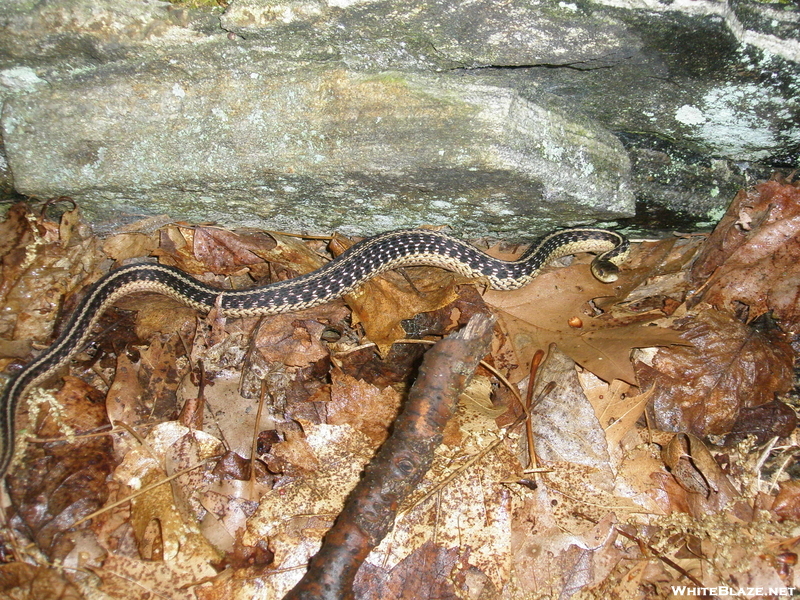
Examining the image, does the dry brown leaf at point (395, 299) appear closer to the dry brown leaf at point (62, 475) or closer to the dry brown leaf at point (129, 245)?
the dry brown leaf at point (129, 245)

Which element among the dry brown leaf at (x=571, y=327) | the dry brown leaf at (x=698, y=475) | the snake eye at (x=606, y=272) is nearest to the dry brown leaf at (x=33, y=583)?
Result: the dry brown leaf at (x=571, y=327)

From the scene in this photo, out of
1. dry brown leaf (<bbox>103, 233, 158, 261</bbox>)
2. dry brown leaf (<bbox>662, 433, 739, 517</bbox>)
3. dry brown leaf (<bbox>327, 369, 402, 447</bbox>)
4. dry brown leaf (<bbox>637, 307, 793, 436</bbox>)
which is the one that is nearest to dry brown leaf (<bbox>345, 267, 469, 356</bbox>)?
dry brown leaf (<bbox>327, 369, 402, 447</bbox>)

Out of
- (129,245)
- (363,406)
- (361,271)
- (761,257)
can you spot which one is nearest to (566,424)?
(363,406)

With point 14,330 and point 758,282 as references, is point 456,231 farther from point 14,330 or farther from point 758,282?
point 14,330

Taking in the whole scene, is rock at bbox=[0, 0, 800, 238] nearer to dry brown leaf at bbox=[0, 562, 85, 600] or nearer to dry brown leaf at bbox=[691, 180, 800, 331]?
dry brown leaf at bbox=[691, 180, 800, 331]

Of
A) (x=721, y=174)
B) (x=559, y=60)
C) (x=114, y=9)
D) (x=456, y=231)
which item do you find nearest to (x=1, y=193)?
(x=114, y=9)

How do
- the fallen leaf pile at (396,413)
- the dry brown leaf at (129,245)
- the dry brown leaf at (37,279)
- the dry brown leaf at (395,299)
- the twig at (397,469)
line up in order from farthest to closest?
the dry brown leaf at (129,245), the dry brown leaf at (395,299), the dry brown leaf at (37,279), the fallen leaf pile at (396,413), the twig at (397,469)
